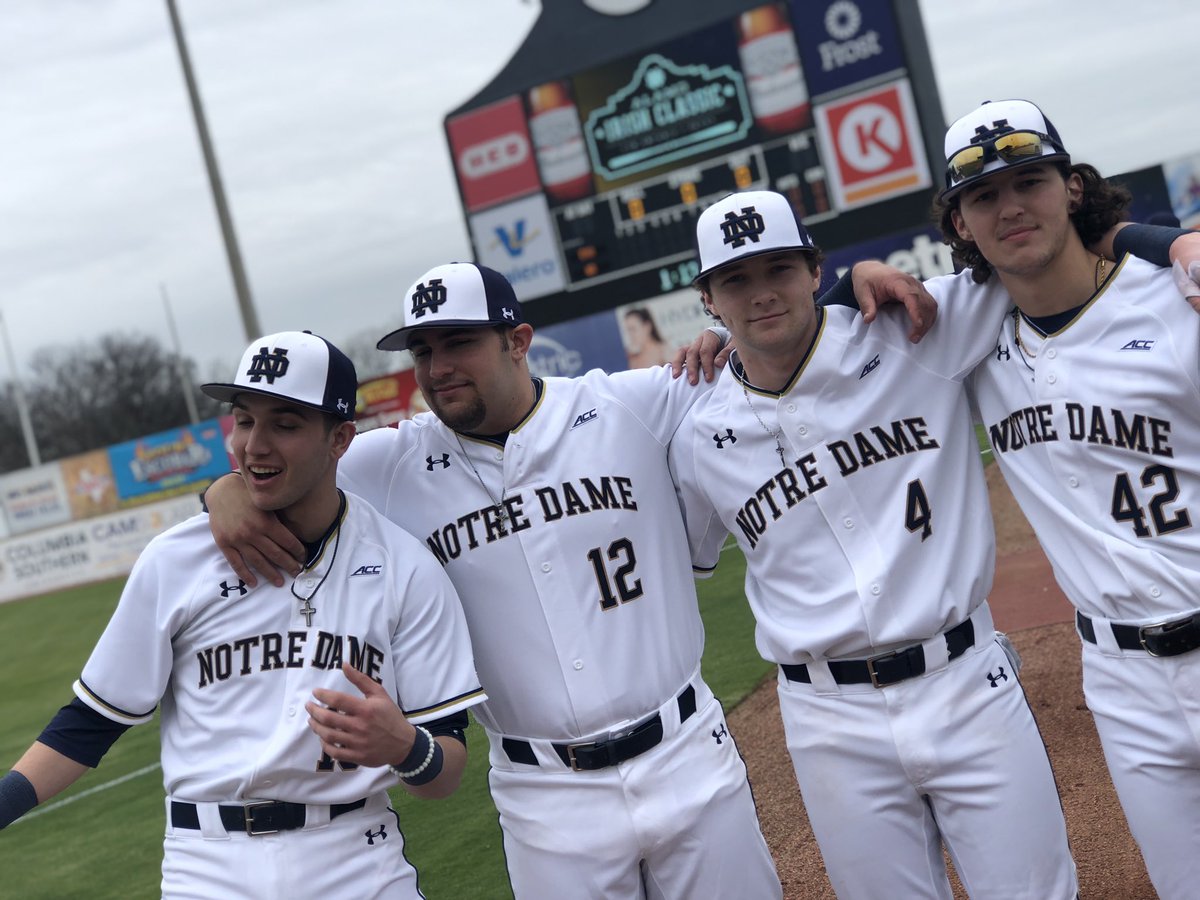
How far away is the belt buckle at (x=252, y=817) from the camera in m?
2.67

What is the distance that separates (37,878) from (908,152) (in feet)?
45.8

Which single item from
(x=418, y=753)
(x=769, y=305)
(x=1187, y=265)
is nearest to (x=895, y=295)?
(x=769, y=305)

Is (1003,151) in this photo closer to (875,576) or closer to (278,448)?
(875,576)

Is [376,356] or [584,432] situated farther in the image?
[376,356]

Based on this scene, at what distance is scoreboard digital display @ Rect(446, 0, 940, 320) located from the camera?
1645cm

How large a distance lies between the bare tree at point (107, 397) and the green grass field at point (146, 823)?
141ft

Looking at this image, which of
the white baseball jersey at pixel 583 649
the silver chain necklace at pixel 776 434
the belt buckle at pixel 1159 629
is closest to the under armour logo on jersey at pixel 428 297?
the white baseball jersey at pixel 583 649

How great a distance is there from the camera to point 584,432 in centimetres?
322

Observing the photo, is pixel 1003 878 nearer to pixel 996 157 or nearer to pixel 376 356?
pixel 996 157

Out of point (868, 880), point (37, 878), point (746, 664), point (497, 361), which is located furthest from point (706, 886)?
point (37, 878)

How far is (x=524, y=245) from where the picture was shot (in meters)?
18.8

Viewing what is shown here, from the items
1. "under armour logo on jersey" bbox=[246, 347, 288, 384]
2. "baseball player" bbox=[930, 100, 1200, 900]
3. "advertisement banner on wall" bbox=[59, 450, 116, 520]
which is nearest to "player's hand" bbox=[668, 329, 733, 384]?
"baseball player" bbox=[930, 100, 1200, 900]

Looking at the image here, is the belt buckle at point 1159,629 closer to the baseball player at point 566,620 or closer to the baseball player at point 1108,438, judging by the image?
the baseball player at point 1108,438

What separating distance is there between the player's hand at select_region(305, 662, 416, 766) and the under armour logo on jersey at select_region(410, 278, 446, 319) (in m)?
0.97
